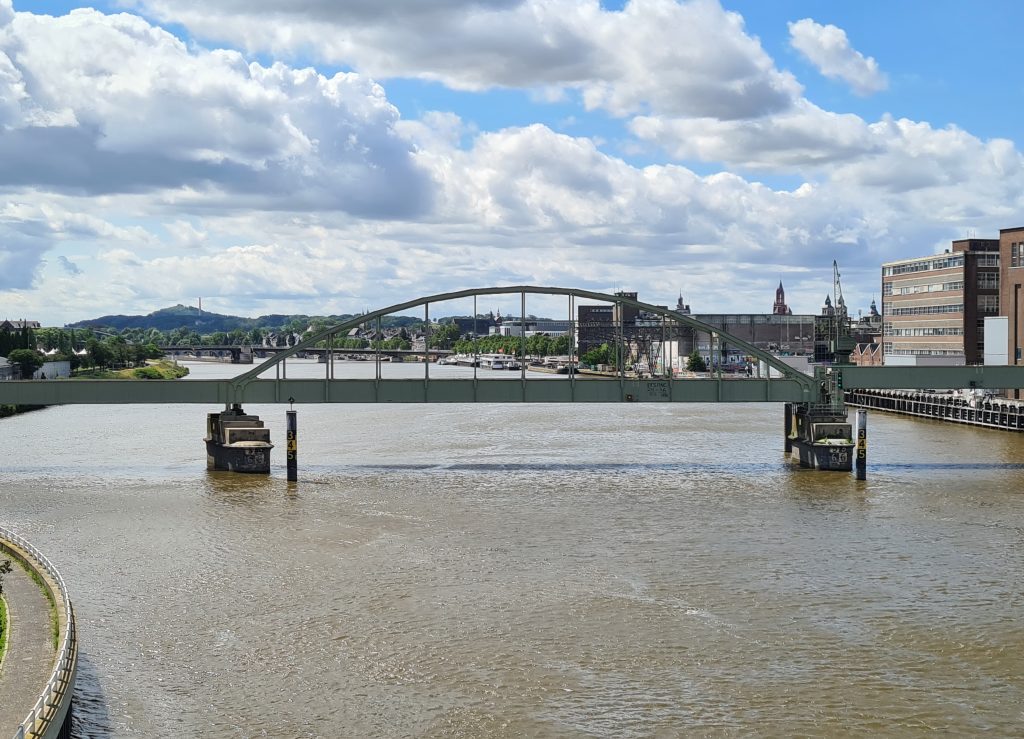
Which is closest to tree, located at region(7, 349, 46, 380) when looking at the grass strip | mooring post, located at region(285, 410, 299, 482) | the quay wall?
mooring post, located at region(285, 410, 299, 482)

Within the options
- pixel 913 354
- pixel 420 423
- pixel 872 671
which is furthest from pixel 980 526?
pixel 913 354

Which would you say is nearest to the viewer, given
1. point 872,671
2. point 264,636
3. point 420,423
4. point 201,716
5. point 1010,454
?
point 201,716

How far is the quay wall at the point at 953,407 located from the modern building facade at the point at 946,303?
888 cm

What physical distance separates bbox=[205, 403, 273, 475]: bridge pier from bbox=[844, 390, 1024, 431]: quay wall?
6023 centimetres

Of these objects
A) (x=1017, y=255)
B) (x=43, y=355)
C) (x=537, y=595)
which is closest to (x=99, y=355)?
(x=43, y=355)

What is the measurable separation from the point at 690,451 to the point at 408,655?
4780cm

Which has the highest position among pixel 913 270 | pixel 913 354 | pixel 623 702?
pixel 913 270

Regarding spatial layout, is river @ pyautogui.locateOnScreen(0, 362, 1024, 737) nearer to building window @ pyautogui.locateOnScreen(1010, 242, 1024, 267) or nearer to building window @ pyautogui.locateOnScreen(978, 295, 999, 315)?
building window @ pyautogui.locateOnScreen(1010, 242, 1024, 267)

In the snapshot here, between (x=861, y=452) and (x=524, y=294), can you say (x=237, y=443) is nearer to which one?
(x=524, y=294)

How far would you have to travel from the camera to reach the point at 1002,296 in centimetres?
10375

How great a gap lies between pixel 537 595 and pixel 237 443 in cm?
3235

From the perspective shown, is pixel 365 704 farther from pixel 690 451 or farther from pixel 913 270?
pixel 913 270

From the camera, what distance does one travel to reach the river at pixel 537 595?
25047 millimetres

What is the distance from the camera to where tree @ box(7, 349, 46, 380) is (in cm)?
13312
